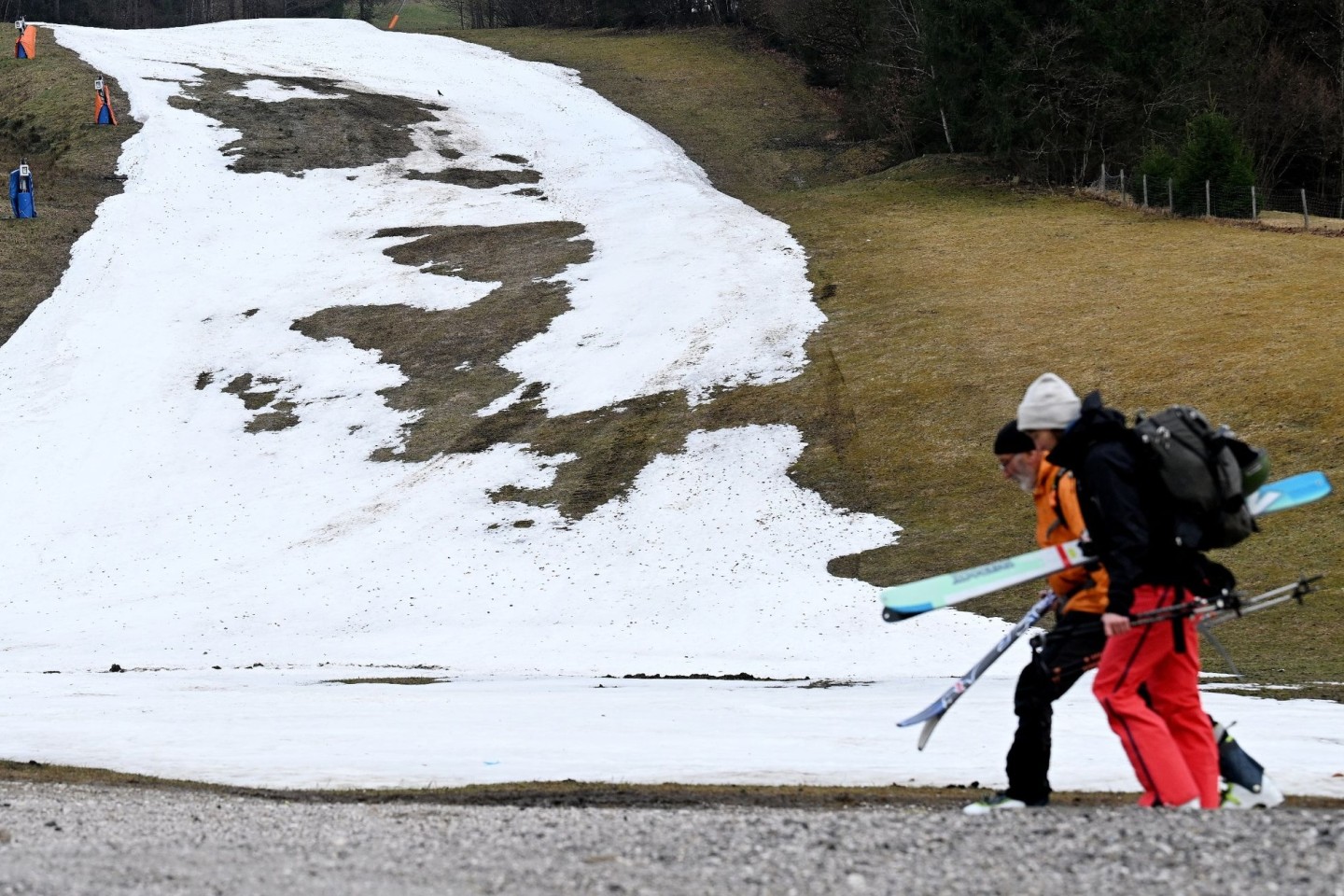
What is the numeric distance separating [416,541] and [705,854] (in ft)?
72.1

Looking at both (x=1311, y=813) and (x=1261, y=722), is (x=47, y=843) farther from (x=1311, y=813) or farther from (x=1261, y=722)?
(x=1261, y=722)

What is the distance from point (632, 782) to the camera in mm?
12422

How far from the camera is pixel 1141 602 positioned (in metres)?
8.73

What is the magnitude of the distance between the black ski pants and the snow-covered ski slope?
2.17 metres

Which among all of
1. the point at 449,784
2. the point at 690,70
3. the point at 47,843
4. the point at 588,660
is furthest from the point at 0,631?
the point at 690,70

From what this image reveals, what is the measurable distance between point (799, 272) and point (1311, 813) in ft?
120

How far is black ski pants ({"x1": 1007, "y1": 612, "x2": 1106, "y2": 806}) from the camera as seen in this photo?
30.4 feet

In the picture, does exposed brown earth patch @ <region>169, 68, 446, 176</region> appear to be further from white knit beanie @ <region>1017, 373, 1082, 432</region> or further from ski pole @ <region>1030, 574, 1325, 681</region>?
ski pole @ <region>1030, 574, 1325, 681</region>

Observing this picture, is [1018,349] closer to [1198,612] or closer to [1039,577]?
[1039,577]

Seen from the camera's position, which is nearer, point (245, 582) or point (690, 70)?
point (245, 582)

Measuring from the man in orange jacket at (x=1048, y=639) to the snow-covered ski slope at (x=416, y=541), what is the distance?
2.20 metres

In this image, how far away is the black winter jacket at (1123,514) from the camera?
8.52 meters

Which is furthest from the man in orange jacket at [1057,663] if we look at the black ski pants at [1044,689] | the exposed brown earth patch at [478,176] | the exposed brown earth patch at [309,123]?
the exposed brown earth patch at [309,123]

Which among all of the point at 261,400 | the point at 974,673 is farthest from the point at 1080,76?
the point at 974,673
